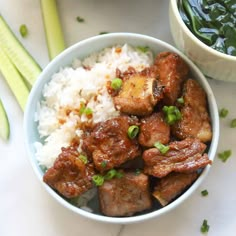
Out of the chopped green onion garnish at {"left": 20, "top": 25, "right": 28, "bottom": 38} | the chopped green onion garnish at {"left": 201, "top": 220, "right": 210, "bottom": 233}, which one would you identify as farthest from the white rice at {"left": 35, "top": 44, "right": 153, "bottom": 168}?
the chopped green onion garnish at {"left": 201, "top": 220, "right": 210, "bottom": 233}

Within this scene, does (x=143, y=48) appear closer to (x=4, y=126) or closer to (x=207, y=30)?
(x=207, y=30)

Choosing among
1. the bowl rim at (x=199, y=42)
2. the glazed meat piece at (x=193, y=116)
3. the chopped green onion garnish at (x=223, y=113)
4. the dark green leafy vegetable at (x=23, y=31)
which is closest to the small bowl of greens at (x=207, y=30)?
the bowl rim at (x=199, y=42)

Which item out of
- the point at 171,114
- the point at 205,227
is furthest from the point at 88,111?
the point at 205,227

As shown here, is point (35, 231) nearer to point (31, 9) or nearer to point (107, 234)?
point (107, 234)

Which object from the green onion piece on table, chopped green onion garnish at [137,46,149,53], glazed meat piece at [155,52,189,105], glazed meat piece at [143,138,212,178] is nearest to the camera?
glazed meat piece at [143,138,212,178]

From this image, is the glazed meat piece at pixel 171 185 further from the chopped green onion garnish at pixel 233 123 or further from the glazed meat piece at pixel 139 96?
the chopped green onion garnish at pixel 233 123

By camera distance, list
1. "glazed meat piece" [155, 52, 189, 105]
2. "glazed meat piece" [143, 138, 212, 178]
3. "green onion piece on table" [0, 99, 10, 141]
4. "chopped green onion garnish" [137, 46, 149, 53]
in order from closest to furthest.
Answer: "glazed meat piece" [143, 138, 212, 178] → "glazed meat piece" [155, 52, 189, 105] → "chopped green onion garnish" [137, 46, 149, 53] → "green onion piece on table" [0, 99, 10, 141]

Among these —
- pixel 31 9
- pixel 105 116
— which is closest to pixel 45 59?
pixel 31 9

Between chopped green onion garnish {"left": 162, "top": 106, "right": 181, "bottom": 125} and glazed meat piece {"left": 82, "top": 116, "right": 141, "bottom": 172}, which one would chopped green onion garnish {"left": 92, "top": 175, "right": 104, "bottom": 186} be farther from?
chopped green onion garnish {"left": 162, "top": 106, "right": 181, "bottom": 125}
